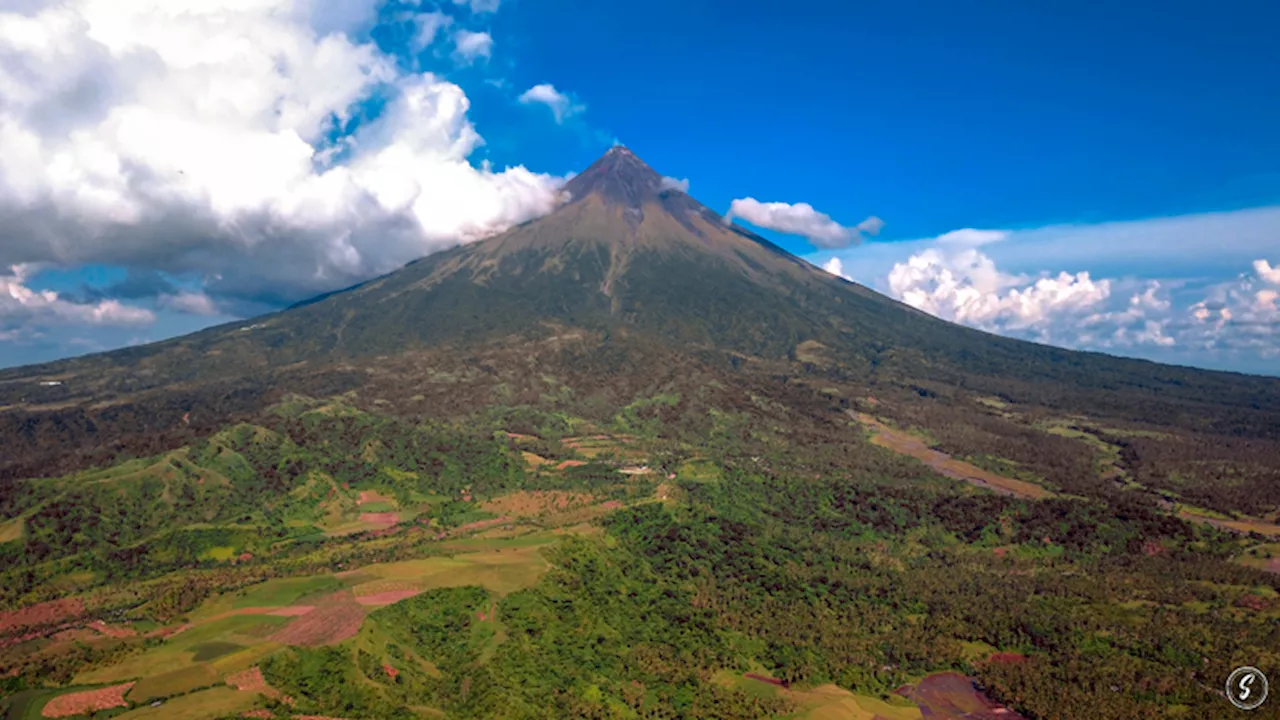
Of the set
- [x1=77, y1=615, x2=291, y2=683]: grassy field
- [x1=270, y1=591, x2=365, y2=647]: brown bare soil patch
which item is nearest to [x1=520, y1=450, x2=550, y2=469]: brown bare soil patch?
[x1=270, y1=591, x2=365, y2=647]: brown bare soil patch

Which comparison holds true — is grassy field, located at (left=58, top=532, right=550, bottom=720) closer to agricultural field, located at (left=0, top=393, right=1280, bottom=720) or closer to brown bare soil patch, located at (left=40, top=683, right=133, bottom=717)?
agricultural field, located at (left=0, top=393, right=1280, bottom=720)

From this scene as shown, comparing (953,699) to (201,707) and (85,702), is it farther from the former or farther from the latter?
(85,702)

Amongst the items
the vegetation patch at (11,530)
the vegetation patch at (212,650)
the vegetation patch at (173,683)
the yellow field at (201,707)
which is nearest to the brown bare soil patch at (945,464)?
the vegetation patch at (212,650)

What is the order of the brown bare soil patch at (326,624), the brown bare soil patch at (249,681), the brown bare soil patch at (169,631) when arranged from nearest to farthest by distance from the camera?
the brown bare soil patch at (249,681) → the brown bare soil patch at (326,624) → the brown bare soil patch at (169,631)

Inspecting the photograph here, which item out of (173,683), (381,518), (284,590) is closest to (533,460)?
(381,518)

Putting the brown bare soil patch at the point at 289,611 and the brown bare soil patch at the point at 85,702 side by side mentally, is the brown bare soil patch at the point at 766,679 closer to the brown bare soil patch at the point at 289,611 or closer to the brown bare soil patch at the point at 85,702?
the brown bare soil patch at the point at 289,611

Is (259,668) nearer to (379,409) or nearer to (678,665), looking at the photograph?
(678,665)

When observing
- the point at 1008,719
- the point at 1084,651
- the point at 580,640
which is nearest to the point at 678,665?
the point at 580,640
